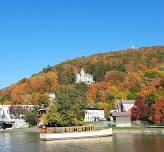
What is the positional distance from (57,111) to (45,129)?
26.0 ft

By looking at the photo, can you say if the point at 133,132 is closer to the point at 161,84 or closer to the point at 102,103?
the point at 161,84

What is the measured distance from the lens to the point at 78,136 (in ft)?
295

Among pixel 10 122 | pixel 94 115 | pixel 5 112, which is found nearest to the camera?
pixel 10 122

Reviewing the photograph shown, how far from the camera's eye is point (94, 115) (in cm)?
15762

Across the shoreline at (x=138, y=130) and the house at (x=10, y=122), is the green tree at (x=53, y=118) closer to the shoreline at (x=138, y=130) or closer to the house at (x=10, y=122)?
the shoreline at (x=138, y=130)

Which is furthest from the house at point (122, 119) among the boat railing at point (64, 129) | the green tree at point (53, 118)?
the green tree at point (53, 118)

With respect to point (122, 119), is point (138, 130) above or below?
below

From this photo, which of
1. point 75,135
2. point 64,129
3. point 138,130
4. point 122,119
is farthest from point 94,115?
point 75,135

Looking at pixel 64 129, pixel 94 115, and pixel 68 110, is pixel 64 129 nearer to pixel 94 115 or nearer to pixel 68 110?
pixel 68 110

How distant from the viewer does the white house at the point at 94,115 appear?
15650cm

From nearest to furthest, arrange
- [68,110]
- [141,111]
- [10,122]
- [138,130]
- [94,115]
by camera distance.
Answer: [68,110]
[138,130]
[141,111]
[10,122]
[94,115]

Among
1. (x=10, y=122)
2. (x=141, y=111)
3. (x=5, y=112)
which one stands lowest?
(x=10, y=122)

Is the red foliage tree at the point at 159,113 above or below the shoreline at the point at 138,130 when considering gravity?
above

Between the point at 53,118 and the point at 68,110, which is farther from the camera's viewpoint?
the point at 68,110
